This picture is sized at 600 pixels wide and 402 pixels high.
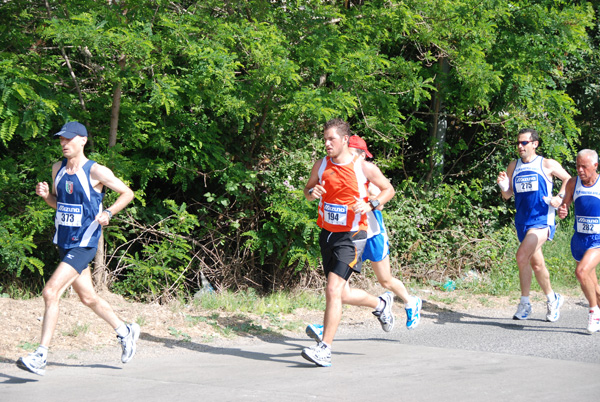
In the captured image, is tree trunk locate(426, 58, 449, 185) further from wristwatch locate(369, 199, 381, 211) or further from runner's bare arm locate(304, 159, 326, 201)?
wristwatch locate(369, 199, 381, 211)

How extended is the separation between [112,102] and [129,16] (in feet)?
3.37

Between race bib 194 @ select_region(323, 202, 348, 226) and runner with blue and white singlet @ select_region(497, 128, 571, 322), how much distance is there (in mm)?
2638

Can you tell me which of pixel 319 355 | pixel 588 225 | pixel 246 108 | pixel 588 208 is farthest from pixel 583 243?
pixel 246 108

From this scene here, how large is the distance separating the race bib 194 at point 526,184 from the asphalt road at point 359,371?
62.9 inches

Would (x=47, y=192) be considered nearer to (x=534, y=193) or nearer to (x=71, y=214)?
(x=71, y=214)

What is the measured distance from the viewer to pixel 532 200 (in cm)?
805

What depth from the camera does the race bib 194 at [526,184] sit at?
8.03 metres

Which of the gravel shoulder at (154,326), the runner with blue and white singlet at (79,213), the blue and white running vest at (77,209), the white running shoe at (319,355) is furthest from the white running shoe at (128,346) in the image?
the white running shoe at (319,355)

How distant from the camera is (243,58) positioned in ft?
27.5

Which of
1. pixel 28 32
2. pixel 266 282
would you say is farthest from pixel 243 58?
pixel 266 282

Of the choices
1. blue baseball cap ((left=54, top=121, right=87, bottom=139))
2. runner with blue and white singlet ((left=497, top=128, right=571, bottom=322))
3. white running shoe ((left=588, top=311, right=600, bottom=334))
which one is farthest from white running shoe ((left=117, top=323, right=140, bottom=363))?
white running shoe ((left=588, top=311, right=600, bottom=334))

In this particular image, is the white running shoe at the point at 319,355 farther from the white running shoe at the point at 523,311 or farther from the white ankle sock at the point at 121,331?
the white running shoe at the point at 523,311

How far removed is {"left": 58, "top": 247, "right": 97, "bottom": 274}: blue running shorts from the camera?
5.63 m

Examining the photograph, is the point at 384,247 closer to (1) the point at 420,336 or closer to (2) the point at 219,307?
(1) the point at 420,336
